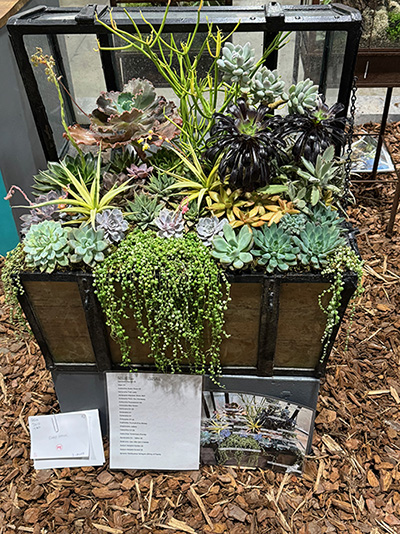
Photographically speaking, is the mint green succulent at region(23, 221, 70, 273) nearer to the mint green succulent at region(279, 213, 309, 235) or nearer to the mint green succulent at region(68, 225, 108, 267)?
the mint green succulent at region(68, 225, 108, 267)

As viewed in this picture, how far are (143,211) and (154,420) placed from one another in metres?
0.67

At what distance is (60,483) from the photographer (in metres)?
1.68

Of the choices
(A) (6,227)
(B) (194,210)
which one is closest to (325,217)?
(B) (194,210)

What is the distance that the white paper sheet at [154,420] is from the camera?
1.60 m

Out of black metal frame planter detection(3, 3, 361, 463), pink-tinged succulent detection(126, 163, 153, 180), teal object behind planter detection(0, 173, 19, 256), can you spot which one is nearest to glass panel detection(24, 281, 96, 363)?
black metal frame planter detection(3, 3, 361, 463)

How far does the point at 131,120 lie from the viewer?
1.48 meters

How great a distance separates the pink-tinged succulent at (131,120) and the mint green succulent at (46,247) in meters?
0.28

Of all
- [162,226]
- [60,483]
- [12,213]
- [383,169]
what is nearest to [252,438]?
[60,483]

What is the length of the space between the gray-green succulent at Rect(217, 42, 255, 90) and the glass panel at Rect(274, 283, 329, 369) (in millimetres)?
589

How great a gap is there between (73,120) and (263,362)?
1057 mm

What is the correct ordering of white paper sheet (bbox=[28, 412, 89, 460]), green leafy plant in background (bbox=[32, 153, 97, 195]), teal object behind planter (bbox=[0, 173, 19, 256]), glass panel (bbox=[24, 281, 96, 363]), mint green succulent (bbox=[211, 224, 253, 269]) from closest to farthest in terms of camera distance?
mint green succulent (bbox=[211, 224, 253, 269])
glass panel (bbox=[24, 281, 96, 363])
green leafy plant in background (bbox=[32, 153, 97, 195])
white paper sheet (bbox=[28, 412, 89, 460])
teal object behind planter (bbox=[0, 173, 19, 256])

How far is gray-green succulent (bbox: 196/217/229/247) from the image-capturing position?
138 centimetres

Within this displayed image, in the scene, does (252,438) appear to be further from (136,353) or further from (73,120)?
(73,120)

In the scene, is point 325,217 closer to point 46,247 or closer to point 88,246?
point 88,246
